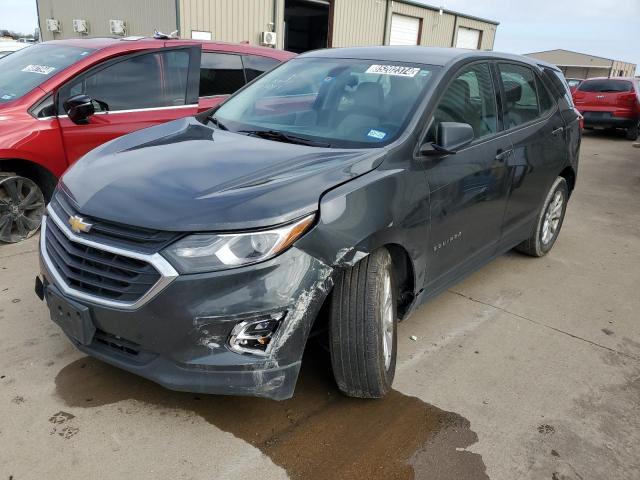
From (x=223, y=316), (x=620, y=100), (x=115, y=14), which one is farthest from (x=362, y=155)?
(x=115, y=14)

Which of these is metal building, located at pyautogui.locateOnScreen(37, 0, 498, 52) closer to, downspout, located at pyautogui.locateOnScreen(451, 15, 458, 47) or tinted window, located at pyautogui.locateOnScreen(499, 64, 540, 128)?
downspout, located at pyautogui.locateOnScreen(451, 15, 458, 47)

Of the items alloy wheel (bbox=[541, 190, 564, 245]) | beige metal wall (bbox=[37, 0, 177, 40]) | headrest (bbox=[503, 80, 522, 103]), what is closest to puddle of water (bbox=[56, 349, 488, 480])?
headrest (bbox=[503, 80, 522, 103])

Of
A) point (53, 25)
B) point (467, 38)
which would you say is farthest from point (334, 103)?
point (467, 38)

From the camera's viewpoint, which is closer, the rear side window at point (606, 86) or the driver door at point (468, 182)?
the driver door at point (468, 182)

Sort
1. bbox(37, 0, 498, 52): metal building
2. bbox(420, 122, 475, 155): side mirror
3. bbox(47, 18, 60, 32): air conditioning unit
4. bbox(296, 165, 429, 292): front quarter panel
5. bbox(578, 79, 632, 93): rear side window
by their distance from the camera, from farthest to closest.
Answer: bbox(47, 18, 60, 32): air conditioning unit < bbox(37, 0, 498, 52): metal building < bbox(578, 79, 632, 93): rear side window < bbox(420, 122, 475, 155): side mirror < bbox(296, 165, 429, 292): front quarter panel

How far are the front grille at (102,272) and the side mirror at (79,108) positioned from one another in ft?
7.27

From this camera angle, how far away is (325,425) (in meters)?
2.60

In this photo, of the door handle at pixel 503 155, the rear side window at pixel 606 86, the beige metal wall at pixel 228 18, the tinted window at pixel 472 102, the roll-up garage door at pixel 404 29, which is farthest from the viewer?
the roll-up garage door at pixel 404 29

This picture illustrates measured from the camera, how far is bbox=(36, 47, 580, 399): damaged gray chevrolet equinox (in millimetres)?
2164

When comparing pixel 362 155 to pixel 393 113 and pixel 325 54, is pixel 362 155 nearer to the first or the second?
pixel 393 113

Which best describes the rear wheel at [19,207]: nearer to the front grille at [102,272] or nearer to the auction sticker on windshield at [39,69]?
the auction sticker on windshield at [39,69]

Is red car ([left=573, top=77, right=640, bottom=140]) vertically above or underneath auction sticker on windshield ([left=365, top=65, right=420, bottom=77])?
underneath

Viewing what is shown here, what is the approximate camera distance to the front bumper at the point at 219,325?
2.13 meters

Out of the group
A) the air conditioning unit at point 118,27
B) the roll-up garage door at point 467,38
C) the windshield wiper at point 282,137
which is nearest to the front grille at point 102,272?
the windshield wiper at point 282,137
